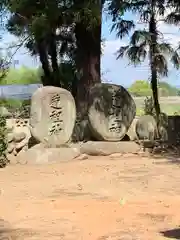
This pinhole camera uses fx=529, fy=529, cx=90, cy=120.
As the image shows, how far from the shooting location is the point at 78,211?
19.5 feet

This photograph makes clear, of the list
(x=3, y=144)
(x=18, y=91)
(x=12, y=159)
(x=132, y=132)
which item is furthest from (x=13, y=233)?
(x=18, y=91)

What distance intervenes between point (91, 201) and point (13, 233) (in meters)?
1.69

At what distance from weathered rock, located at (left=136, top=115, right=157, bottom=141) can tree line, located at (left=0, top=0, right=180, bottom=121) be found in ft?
5.05

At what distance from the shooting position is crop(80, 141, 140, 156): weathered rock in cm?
1157

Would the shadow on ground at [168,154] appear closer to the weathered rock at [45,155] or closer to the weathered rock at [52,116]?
the weathered rock at [45,155]

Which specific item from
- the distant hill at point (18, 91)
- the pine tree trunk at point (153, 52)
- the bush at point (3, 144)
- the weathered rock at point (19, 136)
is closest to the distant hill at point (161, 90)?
the distant hill at point (18, 91)

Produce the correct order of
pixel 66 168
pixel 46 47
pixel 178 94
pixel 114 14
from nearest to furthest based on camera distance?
1. pixel 66 168
2. pixel 114 14
3. pixel 46 47
4. pixel 178 94

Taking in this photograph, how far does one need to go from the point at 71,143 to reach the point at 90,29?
2.82 metres

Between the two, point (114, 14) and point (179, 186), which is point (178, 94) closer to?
point (114, 14)

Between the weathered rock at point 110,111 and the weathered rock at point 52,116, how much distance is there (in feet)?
2.01

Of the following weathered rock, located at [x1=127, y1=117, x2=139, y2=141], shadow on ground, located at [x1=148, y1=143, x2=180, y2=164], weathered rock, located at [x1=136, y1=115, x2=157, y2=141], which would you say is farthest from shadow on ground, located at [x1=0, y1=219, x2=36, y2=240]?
weathered rock, located at [x1=127, y1=117, x2=139, y2=141]

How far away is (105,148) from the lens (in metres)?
11.7

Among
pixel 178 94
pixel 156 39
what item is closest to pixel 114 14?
pixel 156 39

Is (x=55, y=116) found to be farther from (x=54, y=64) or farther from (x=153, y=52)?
(x=54, y=64)
